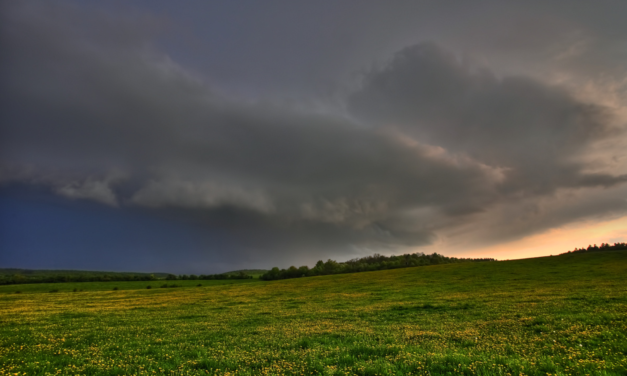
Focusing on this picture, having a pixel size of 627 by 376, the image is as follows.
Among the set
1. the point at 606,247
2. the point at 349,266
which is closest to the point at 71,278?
the point at 349,266

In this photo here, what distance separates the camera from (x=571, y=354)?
9.59 meters

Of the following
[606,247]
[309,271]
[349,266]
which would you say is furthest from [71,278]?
[606,247]

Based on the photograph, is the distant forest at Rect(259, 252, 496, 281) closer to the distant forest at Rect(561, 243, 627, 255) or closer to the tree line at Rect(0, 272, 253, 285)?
the tree line at Rect(0, 272, 253, 285)

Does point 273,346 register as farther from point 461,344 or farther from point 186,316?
point 186,316

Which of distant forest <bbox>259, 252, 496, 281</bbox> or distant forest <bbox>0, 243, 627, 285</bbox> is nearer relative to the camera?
distant forest <bbox>0, 243, 627, 285</bbox>

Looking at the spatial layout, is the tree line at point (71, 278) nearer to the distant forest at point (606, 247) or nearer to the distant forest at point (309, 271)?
the distant forest at point (309, 271)

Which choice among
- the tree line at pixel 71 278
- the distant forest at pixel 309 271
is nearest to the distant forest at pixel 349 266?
the distant forest at pixel 309 271

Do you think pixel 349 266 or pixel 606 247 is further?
pixel 349 266

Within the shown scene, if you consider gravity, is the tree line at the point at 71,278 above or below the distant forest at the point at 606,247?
below

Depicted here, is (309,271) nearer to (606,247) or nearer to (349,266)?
(349,266)

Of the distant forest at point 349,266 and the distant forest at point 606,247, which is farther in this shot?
the distant forest at point 349,266

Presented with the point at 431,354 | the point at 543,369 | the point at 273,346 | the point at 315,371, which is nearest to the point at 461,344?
the point at 431,354

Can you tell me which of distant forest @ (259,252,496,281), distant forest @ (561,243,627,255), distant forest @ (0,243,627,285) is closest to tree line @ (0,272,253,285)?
distant forest @ (0,243,627,285)

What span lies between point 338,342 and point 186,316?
1928 cm
